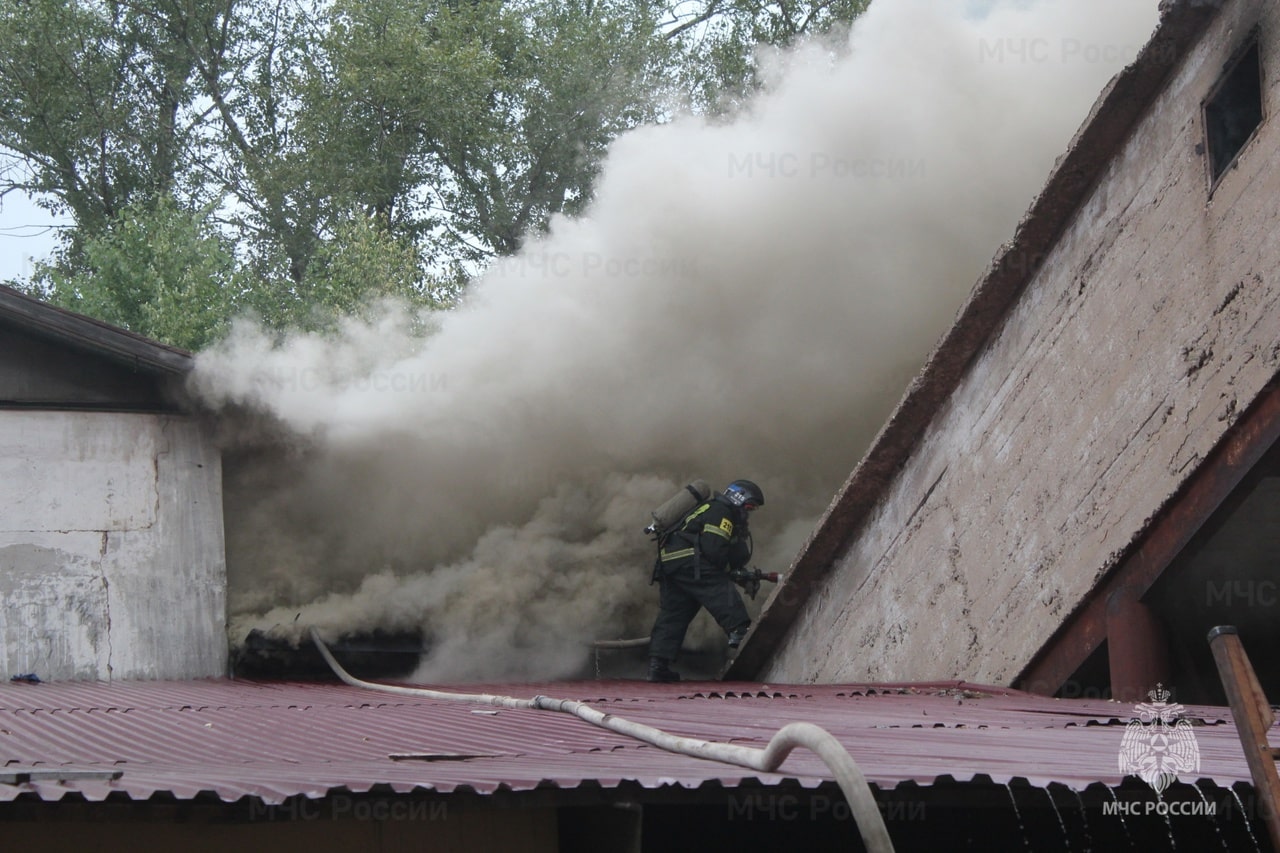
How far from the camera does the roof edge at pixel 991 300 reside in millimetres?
7191

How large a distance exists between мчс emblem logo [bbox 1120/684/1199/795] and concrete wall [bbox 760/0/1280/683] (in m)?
1.30

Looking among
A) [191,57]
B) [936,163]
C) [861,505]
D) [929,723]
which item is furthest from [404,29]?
[929,723]

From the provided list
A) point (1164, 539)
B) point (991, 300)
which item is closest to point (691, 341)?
point (991, 300)

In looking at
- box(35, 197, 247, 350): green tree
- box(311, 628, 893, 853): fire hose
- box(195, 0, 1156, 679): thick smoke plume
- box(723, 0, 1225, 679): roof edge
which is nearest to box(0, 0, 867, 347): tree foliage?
box(35, 197, 247, 350): green tree

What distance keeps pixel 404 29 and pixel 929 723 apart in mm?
16726

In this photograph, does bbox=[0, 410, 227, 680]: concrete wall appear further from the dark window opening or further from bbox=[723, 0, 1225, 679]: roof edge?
the dark window opening

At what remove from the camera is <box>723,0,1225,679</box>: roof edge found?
7.19 metres

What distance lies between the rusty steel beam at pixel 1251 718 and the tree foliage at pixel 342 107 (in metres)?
16.9

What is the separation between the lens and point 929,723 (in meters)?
6.07

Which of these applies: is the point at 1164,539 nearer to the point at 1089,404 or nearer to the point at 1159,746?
the point at 1089,404

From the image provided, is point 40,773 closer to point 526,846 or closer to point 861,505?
point 526,846

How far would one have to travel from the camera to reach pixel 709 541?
34.4ft

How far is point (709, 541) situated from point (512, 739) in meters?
5.15

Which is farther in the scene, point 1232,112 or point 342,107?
point 342,107
